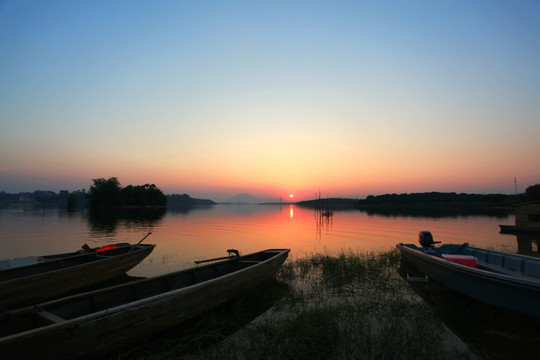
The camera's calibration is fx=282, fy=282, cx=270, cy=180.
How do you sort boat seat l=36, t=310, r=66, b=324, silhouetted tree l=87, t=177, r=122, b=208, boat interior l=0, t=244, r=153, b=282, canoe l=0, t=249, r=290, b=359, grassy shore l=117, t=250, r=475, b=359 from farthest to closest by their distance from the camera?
silhouetted tree l=87, t=177, r=122, b=208 → boat interior l=0, t=244, r=153, b=282 → grassy shore l=117, t=250, r=475, b=359 → boat seat l=36, t=310, r=66, b=324 → canoe l=0, t=249, r=290, b=359

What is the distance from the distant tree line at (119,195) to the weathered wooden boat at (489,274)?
100478mm

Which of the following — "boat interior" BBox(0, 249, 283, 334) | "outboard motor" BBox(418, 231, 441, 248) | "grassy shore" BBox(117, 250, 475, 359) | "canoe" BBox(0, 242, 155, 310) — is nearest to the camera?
"boat interior" BBox(0, 249, 283, 334)

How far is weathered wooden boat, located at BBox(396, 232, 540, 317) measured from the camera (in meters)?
6.20

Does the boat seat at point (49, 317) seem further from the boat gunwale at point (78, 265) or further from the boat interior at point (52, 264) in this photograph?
the boat interior at point (52, 264)

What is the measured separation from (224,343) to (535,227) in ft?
119

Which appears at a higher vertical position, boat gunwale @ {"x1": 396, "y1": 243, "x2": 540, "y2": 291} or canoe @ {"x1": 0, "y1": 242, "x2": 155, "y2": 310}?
boat gunwale @ {"x1": 396, "y1": 243, "x2": 540, "y2": 291}

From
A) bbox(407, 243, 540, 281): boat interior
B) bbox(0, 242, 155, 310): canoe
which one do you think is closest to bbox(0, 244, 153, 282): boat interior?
bbox(0, 242, 155, 310): canoe

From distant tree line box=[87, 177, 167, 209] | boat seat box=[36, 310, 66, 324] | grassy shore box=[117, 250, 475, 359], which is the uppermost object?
distant tree line box=[87, 177, 167, 209]

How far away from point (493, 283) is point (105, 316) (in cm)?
837

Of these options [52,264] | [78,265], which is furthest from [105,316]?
[52,264]

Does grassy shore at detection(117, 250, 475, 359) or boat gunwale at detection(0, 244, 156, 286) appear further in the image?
boat gunwale at detection(0, 244, 156, 286)

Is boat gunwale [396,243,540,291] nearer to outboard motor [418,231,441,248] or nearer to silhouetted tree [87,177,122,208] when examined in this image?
outboard motor [418,231,441,248]

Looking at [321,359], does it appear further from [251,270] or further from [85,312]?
[85,312]

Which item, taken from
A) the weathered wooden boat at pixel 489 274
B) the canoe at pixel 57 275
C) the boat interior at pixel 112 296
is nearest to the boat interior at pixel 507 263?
the weathered wooden boat at pixel 489 274
